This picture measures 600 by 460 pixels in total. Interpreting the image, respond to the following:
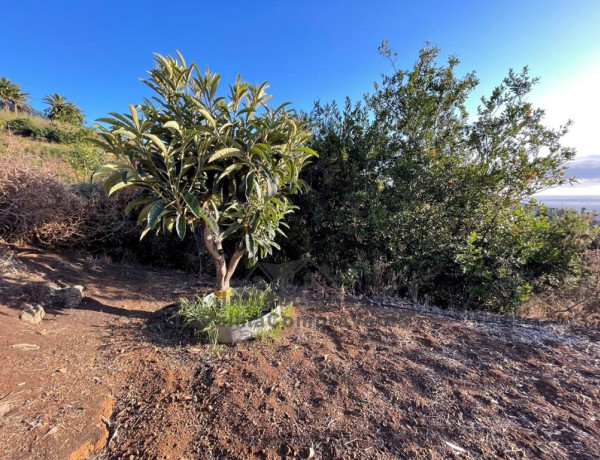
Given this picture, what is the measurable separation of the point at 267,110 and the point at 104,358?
6.89 feet

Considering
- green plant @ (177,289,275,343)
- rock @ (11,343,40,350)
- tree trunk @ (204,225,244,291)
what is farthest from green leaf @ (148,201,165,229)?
rock @ (11,343,40,350)

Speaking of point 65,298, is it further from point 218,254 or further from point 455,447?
point 455,447

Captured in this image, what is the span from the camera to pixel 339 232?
3523 mm

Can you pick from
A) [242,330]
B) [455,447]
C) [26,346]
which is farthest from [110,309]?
[455,447]

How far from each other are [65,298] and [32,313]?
32cm

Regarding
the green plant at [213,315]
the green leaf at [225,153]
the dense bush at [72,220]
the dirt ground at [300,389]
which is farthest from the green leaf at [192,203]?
the dense bush at [72,220]

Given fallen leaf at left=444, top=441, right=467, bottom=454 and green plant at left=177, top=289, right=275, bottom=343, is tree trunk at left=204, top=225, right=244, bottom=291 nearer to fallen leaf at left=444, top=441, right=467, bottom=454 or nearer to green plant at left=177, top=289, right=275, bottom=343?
green plant at left=177, top=289, right=275, bottom=343

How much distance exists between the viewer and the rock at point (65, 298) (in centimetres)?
235

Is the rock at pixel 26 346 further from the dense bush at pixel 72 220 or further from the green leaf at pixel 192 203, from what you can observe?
the dense bush at pixel 72 220

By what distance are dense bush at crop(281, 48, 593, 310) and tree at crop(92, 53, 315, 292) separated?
156cm

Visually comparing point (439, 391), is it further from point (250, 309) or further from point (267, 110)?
point (267, 110)

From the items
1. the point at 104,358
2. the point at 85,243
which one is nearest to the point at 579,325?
the point at 104,358

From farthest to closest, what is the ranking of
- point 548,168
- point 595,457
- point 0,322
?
point 548,168 < point 0,322 < point 595,457

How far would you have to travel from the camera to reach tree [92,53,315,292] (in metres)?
1.59
